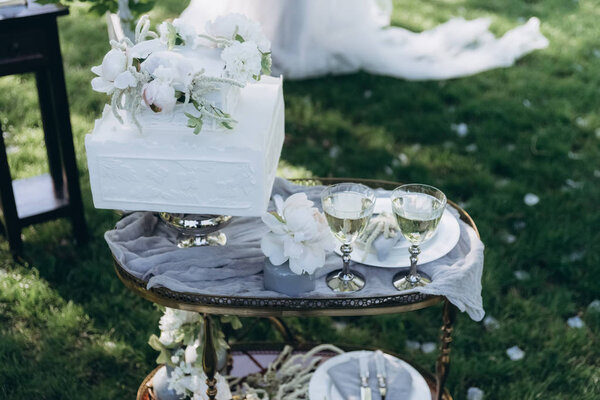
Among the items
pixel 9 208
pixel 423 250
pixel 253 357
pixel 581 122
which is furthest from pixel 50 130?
pixel 581 122

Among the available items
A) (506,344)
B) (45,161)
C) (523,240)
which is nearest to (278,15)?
(45,161)

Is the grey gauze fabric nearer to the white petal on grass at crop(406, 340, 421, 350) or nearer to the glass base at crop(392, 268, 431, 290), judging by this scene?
the glass base at crop(392, 268, 431, 290)

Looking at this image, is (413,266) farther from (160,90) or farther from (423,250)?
(160,90)

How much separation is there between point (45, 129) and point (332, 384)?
1772 mm

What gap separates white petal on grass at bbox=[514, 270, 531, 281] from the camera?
3123 mm

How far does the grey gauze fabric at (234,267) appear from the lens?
191cm

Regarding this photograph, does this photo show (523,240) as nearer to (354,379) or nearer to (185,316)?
(354,379)

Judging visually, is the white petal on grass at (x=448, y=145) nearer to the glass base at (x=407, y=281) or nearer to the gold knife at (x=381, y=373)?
the gold knife at (x=381, y=373)

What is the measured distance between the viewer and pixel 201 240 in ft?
6.96

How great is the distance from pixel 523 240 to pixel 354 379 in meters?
1.46

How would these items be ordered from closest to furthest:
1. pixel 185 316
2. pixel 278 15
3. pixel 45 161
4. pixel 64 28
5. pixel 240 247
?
pixel 240 247 < pixel 185 316 < pixel 45 161 < pixel 278 15 < pixel 64 28

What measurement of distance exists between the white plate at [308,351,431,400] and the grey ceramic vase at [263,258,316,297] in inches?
13.8

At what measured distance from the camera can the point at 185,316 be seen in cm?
224

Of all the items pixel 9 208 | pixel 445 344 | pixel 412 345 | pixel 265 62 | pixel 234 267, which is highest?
pixel 265 62
